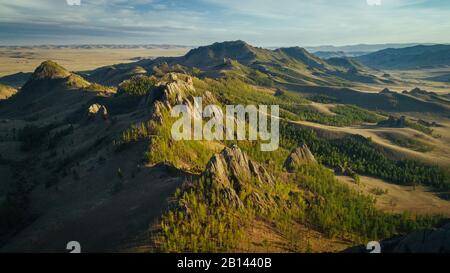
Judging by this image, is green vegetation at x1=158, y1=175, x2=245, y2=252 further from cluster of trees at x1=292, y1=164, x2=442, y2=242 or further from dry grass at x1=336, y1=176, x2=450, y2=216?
dry grass at x1=336, y1=176, x2=450, y2=216

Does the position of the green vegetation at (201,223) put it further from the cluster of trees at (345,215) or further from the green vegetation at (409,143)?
the green vegetation at (409,143)

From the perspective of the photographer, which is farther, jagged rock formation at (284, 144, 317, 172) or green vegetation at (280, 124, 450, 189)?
green vegetation at (280, 124, 450, 189)

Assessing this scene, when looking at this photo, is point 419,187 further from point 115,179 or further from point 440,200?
point 115,179

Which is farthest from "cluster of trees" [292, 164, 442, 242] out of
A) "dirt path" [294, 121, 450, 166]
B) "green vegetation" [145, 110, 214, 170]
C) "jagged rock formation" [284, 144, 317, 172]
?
"dirt path" [294, 121, 450, 166]

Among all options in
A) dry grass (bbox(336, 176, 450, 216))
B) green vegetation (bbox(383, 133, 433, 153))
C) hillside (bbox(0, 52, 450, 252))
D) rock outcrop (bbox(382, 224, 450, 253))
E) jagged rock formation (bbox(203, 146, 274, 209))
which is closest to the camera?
rock outcrop (bbox(382, 224, 450, 253))

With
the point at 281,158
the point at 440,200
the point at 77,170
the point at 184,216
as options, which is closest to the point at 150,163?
the point at 77,170
